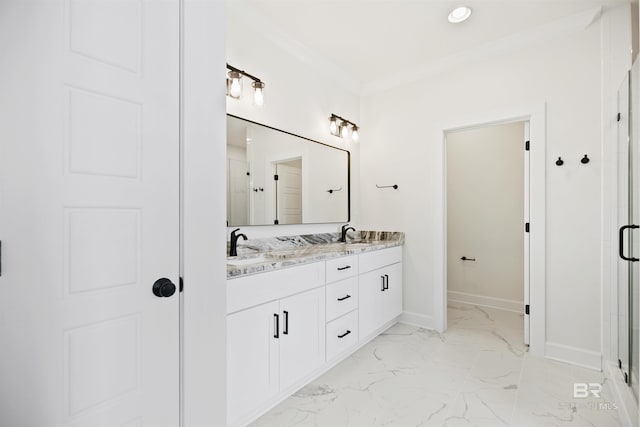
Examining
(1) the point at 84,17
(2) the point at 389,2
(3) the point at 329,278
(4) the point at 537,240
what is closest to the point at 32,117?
(1) the point at 84,17

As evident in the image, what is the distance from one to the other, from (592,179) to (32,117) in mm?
3108

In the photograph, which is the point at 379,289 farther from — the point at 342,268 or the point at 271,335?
the point at 271,335

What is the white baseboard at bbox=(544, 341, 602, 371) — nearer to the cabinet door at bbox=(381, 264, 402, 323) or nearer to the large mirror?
the cabinet door at bbox=(381, 264, 402, 323)

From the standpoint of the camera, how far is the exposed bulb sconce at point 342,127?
3018 mm

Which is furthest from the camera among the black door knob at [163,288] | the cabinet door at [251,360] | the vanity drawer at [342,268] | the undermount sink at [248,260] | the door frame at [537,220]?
the door frame at [537,220]

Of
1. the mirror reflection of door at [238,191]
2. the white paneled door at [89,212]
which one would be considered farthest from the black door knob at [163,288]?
the mirror reflection of door at [238,191]

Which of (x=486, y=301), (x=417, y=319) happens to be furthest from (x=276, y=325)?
(x=486, y=301)

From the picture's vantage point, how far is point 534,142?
2428 mm

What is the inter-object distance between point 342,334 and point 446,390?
0.74m

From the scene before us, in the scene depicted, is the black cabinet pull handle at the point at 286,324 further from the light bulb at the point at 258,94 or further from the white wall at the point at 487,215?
the white wall at the point at 487,215

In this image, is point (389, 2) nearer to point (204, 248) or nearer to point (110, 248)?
point (204, 248)

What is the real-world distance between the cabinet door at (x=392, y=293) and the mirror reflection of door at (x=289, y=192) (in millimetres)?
981

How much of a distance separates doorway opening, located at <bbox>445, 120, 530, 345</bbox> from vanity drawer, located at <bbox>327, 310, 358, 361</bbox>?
1.50 m

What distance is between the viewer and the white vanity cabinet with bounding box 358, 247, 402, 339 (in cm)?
249
